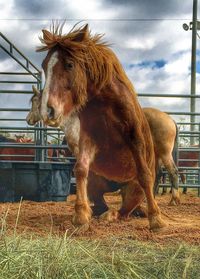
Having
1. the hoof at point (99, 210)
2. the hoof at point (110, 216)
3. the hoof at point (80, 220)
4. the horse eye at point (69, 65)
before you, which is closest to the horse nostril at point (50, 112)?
the horse eye at point (69, 65)

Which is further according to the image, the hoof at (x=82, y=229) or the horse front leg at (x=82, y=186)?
the horse front leg at (x=82, y=186)

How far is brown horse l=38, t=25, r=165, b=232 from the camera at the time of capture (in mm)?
4152

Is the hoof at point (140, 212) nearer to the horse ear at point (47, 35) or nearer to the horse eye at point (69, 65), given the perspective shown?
the horse eye at point (69, 65)

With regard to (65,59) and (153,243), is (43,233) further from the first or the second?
(65,59)

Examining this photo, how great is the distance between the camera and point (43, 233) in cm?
410

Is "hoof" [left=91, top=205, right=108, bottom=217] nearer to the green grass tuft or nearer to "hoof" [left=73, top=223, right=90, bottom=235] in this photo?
"hoof" [left=73, top=223, right=90, bottom=235]

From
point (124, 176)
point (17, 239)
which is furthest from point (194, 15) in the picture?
point (17, 239)

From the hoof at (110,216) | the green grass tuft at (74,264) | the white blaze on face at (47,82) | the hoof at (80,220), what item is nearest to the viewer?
the green grass tuft at (74,264)

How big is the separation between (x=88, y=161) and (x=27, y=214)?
149cm

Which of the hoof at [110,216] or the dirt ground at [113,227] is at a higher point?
the hoof at [110,216]

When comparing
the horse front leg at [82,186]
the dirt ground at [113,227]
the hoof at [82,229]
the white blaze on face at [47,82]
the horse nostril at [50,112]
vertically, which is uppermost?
the white blaze on face at [47,82]

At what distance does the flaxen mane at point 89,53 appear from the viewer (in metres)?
4.24

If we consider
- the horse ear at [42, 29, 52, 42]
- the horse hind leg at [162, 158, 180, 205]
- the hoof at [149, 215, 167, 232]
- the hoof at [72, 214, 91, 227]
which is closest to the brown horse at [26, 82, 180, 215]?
the horse hind leg at [162, 158, 180, 205]

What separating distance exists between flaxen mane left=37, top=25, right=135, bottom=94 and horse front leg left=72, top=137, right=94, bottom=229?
21.3 inches
